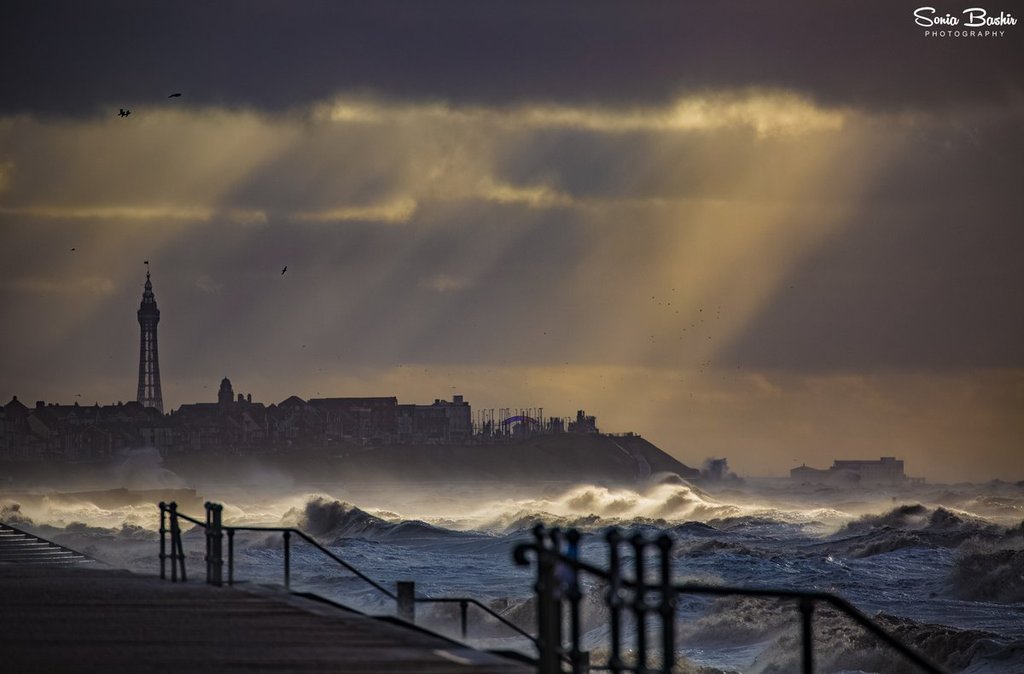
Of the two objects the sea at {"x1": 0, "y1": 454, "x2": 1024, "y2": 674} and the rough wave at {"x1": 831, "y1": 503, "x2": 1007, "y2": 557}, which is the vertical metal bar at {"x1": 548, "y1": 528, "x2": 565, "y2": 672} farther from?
the rough wave at {"x1": 831, "y1": 503, "x2": 1007, "y2": 557}

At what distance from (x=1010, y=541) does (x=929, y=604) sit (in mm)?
23197

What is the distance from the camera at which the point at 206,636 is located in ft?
42.4

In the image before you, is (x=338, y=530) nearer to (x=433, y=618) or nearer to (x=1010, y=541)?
(x=1010, y=541)

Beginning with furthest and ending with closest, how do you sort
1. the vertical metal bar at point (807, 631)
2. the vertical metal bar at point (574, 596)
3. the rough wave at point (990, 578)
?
the rough wave at point (990, 578)
the vertical metal bar at point (574, 596)
the vertical metal bar at point (807, 631)

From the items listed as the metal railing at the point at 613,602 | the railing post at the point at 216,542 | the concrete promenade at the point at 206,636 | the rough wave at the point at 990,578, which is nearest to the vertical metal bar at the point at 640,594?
the metal railing at the point at 613,602

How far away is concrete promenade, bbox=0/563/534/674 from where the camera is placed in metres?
11.1

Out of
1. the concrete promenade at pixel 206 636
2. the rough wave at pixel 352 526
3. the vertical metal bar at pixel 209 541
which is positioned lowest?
the rough wave at pixel 352 526

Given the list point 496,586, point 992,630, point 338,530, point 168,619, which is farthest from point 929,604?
point 338,530

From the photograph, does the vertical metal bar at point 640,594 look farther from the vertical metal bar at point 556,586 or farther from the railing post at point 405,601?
the railing post at point 405,601

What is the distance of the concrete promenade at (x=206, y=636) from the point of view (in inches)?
436

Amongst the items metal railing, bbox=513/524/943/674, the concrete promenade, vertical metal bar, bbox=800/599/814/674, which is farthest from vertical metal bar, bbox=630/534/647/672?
the concrete promenade

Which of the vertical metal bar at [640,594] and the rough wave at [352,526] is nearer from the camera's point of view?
the vertical metal bar at [640,594]

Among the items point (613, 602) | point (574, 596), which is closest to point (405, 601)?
point (574, 596)

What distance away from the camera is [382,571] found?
56438 mm
